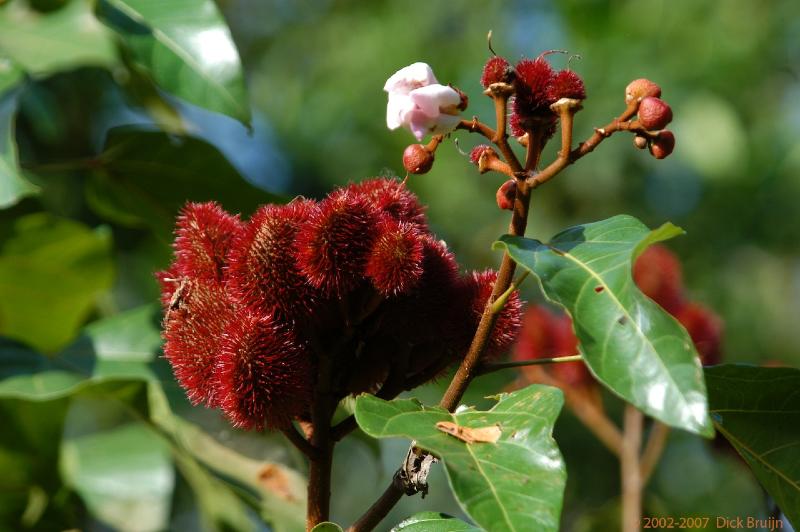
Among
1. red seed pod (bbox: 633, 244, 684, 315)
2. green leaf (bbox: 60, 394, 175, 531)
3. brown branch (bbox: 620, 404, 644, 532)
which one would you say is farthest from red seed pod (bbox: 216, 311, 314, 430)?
red seed pod (bbox: 633, 244, 684, 315)

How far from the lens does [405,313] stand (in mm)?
1010

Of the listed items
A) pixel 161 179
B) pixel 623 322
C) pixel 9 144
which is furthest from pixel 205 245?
pixel 161 179

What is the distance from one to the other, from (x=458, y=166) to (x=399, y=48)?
788 mm

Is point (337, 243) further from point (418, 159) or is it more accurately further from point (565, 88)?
point (565, 88)

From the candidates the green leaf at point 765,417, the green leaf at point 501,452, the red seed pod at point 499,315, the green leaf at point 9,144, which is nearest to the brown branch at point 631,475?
the green leaf at point 765,417

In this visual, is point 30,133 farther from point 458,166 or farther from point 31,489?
point 458,166

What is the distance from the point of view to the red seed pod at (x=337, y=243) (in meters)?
0.97

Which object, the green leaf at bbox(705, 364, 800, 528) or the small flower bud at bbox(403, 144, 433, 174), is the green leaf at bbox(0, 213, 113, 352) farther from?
the green leaf at bbox(705, 364, 800, 528)

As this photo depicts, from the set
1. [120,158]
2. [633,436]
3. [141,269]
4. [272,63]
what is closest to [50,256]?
[120,158]

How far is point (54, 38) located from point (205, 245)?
763 mm

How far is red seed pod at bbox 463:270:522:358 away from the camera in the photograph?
1029 mm

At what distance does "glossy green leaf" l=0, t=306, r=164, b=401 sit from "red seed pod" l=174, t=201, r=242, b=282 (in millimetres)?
573

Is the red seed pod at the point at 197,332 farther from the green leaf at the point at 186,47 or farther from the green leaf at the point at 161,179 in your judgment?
the green leaf at the point at 161,179

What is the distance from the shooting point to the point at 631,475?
175 cm
